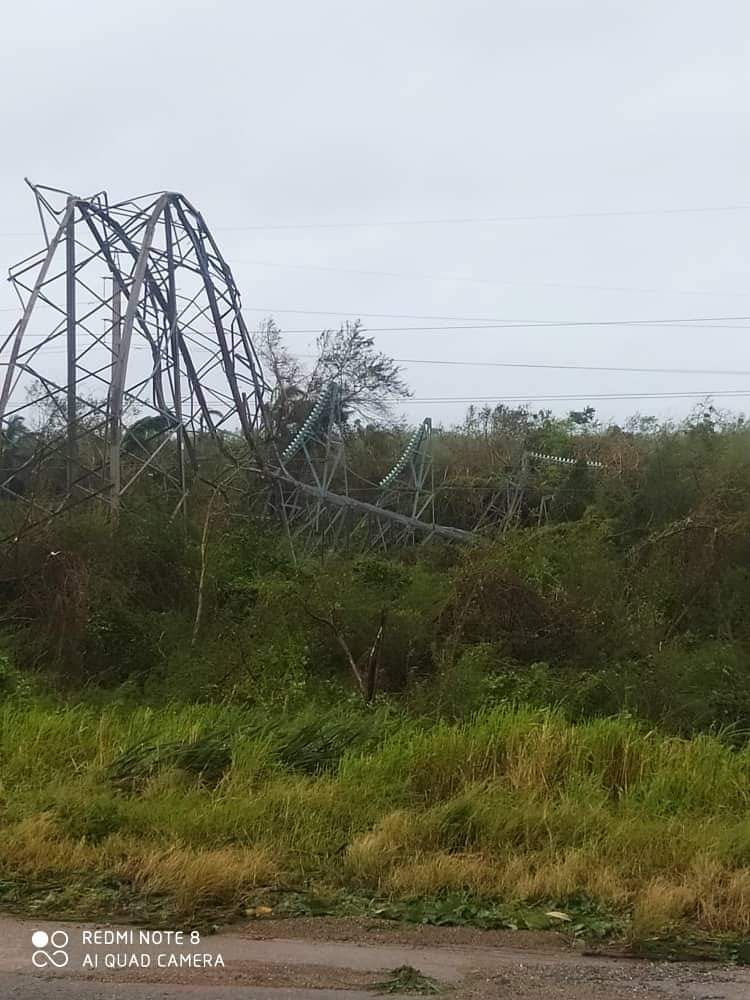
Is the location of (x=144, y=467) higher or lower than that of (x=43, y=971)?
higher

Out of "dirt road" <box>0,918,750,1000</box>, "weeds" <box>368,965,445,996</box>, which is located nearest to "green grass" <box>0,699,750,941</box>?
"dirt road" <box>0,918,750,1000</box>

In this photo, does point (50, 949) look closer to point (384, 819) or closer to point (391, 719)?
point (384, 819)

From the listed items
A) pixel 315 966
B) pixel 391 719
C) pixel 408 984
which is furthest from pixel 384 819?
pixel 391 719

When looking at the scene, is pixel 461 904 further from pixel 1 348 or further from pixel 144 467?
pixel 1 348

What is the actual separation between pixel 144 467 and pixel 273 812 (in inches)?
331

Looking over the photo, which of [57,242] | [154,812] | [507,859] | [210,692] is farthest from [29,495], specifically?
[507,859]

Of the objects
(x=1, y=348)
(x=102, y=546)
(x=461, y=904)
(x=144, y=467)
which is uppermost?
(x=1, y=348)

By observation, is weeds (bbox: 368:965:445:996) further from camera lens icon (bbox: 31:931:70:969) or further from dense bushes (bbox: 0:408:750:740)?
dense bushes (bbox: 0:408:750:740)

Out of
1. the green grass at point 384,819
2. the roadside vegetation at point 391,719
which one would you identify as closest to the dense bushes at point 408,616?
A: the roadside vegetation at point 391,719

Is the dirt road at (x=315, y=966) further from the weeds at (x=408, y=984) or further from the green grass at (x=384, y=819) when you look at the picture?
the green grass at (x=384, y=819)

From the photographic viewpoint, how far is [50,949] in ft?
15.8

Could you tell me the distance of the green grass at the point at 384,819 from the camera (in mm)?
5508

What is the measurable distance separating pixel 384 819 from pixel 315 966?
6.19 feet

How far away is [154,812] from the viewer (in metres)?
6.58
